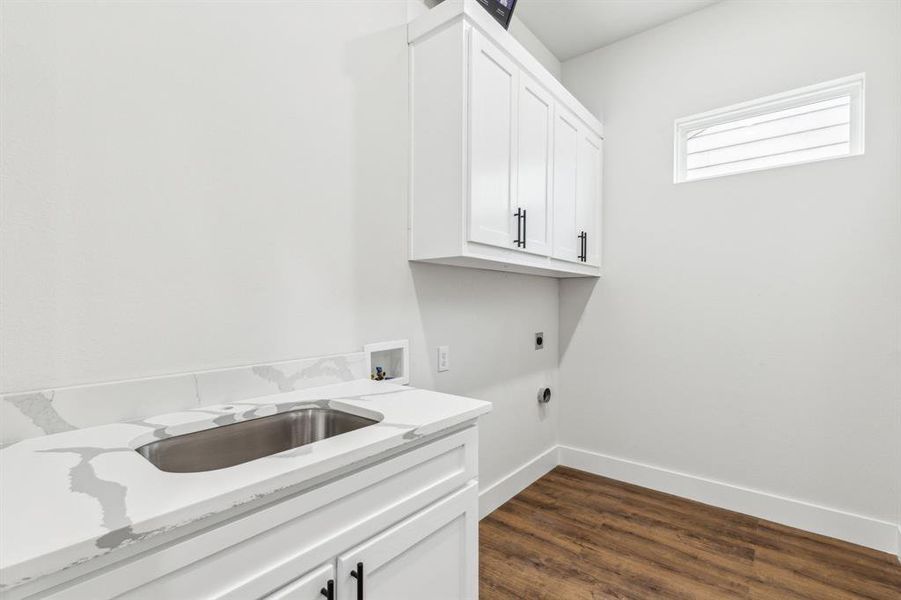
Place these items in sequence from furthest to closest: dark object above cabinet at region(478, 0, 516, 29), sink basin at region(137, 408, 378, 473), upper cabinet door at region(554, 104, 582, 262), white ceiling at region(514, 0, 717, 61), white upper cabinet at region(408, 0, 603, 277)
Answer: white ceiling at region(514, 0, 717, 61) < upper cabinet door at region(554, 104, 582, 262) < dark object above cabinet at region(478, 0, 516, 29) < white upper cabinet at region(408, 0, 603, 277) < sink basin at region(137, 408, 378, 473)

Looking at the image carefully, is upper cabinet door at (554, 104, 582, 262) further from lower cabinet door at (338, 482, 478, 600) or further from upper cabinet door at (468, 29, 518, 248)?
lower cabinet door at (338, 482, 478, 600)

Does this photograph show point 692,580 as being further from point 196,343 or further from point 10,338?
point 10,338

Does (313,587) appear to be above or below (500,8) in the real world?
below

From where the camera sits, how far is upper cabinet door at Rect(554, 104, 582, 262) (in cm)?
232

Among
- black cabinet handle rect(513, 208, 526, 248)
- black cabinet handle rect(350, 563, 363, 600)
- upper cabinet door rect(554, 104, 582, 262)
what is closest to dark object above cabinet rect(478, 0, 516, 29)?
upper cabinet door rect(554, 104, 582, 262)

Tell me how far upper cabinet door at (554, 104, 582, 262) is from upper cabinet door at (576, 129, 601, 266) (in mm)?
68

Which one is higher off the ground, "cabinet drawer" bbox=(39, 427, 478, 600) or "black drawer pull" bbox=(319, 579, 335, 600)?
"cabinet drawer" bbox=(39, 427, 478, 600)

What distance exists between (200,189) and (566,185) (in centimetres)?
185

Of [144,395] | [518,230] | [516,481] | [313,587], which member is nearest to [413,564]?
[313,587]

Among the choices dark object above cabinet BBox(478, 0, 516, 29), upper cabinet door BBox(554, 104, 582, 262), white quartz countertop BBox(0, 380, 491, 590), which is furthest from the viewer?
upper cabinet door BBox(554, 104, 582, 262)

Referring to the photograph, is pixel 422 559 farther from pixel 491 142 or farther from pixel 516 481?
pixel 516 481

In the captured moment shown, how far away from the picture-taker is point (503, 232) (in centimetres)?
188

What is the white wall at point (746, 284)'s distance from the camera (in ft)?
6.82

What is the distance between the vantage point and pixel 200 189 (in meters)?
1.21
